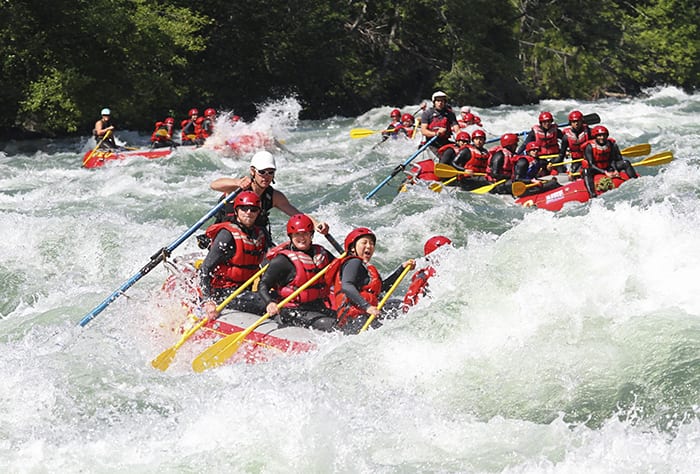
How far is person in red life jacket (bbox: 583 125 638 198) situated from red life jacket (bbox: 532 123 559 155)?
1.12m

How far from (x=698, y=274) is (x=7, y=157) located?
1765cm

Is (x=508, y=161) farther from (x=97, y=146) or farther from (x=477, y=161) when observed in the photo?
(x=97, y=146)

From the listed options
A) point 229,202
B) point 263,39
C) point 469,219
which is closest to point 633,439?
point 229,202

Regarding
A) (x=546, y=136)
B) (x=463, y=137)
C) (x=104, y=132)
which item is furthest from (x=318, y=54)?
(x=546, y=136)

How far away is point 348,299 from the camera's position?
6664mm

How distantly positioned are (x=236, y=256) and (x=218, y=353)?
3.07ft

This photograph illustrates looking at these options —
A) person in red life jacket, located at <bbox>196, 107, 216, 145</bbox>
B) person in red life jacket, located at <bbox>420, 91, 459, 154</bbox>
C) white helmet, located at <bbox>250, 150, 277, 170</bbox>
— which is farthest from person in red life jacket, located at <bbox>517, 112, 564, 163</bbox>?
person in red life jacket, located at <bbox>196, 107, 216, 145</bbox>

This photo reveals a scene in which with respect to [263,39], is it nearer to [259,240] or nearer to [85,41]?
[85,41]

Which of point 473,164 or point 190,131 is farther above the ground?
point 473,164

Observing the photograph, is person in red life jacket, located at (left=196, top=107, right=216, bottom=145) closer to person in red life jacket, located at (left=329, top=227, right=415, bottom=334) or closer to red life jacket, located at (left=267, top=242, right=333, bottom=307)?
red life jacket, located at (left=267, top=242, right=333, bottom=307)

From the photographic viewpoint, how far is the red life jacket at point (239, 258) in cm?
719

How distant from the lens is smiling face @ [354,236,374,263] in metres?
6.84

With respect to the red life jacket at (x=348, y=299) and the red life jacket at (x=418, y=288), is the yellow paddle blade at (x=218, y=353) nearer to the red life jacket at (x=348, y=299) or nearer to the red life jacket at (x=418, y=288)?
the red life jacket at (x=348, y=299)

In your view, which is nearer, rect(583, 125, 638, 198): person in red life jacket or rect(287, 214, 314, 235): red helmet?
rect(287, 214, 314, 235): red helmet
